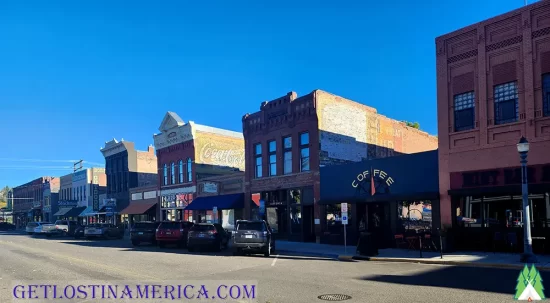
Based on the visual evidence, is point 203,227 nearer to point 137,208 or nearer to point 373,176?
point 373,176

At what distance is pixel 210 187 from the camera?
37.6 m

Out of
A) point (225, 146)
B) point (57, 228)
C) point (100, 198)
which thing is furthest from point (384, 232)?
point (100, 198)

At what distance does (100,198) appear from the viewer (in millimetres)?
58625

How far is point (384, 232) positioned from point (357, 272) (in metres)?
9.99

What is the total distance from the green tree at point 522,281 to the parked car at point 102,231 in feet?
105

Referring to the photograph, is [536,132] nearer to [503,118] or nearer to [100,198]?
[503,118]

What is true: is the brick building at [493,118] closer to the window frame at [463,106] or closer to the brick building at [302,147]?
the window frame at [463,106]

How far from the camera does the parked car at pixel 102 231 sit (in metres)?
37.6

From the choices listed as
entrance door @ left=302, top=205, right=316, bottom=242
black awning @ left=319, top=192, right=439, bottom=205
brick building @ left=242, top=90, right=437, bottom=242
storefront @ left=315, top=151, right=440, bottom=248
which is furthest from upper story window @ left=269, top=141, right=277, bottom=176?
black awning @ left=319, top=192, right=439, bottom=205

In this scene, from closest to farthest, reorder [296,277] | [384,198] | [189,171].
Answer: [296,277], [384,198], [189,171]

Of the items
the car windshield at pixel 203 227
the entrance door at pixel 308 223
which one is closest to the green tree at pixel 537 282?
the car windshield at pixel 203 227

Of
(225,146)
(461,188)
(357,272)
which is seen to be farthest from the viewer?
(225,146)

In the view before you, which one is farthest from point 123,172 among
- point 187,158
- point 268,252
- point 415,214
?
point 415,214

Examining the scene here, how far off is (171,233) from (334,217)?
9.40 m
